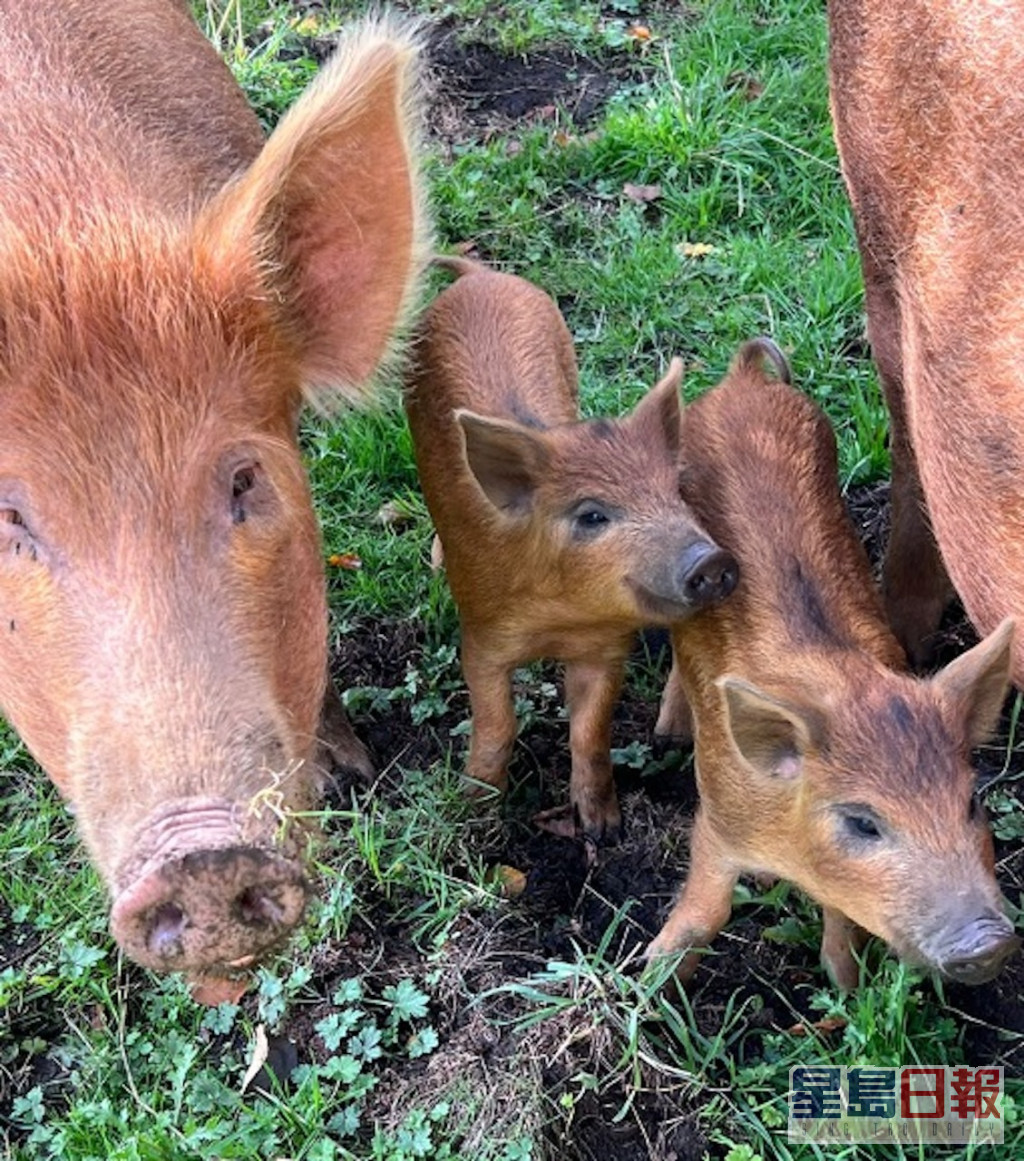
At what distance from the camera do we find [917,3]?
2.92m

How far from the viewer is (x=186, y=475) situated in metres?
2.31

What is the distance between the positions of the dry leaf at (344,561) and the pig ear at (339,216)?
5.02ft

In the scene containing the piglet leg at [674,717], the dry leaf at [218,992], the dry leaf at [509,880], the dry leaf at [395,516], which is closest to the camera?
the dry leaf at [218,992]

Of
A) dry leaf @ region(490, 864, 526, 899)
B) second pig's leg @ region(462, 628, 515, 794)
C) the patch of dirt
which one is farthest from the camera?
the patch of dirt

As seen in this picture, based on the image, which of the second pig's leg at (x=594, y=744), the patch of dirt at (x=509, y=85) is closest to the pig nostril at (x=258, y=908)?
the second pig's leg at (x=594, y=744)

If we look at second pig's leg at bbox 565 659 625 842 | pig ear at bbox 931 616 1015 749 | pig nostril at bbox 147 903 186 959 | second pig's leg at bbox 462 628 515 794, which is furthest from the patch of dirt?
pig nostril at bbox 147 903 186 959

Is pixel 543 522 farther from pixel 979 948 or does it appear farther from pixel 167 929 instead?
pixel 167 929

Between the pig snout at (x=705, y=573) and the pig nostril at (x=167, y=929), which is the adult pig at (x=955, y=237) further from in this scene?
the pig nostril at (x=167, y=929)

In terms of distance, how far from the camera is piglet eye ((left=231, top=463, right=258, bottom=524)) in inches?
94.0

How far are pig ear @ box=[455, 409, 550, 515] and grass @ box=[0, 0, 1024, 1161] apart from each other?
0.78 meters

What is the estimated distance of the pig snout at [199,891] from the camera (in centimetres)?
201

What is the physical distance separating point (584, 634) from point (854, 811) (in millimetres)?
956

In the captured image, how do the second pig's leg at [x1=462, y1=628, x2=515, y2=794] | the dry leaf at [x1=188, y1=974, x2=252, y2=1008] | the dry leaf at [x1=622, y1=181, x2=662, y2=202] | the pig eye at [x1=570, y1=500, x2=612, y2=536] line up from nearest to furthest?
1. the dry leaf at [x1=188, y1=974, x2=252, y2=1008]
2. the pig eye at [x1=570, y1=500, x2=612, y2=536]
3. the second pig's leg at [x1=462, y1=628, x2=515, y2=794]
4. the dry leaf at [x1=622, y1=181, x2=662, y2=202]

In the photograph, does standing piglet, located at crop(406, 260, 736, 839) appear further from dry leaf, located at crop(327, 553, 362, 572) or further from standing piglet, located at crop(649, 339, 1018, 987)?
dry leaf, located at crop(327, 553, 362, 572)
